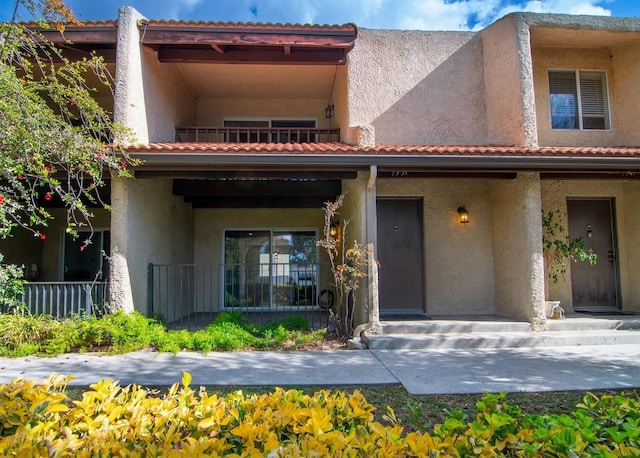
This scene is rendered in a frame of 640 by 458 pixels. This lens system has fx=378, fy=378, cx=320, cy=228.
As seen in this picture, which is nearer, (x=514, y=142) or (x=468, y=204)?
(x=514, y=142)

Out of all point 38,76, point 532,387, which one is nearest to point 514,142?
point 532,387

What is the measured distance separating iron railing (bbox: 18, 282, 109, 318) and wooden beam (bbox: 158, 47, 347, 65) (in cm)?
524

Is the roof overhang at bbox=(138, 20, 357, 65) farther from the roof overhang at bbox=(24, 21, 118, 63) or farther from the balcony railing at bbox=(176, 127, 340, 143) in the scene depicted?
the balcony railing at bbox=(176, 127, 340, 143)

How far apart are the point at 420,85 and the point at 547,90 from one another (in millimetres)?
3160

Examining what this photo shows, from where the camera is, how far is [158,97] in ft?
28.8

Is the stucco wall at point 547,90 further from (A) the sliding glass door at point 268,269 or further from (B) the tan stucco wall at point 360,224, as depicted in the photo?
(A) the sliding glass door at point 268,269

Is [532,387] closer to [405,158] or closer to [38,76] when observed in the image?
[405,158]

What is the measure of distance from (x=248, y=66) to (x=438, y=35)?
4820 millimetres

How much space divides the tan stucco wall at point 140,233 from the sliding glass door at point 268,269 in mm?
1759

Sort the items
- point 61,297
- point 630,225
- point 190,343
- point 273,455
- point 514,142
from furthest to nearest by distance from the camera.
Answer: point 630,225 < point 514,142 < point 61,297 < point 190,343 < point 273,455

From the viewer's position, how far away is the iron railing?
7.00m

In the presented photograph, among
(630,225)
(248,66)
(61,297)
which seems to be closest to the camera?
(61,297)

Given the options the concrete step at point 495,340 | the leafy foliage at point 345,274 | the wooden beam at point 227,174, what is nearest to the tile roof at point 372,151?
the wooden beam at point 227,174

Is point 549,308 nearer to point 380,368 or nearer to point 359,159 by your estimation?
point 380,368
